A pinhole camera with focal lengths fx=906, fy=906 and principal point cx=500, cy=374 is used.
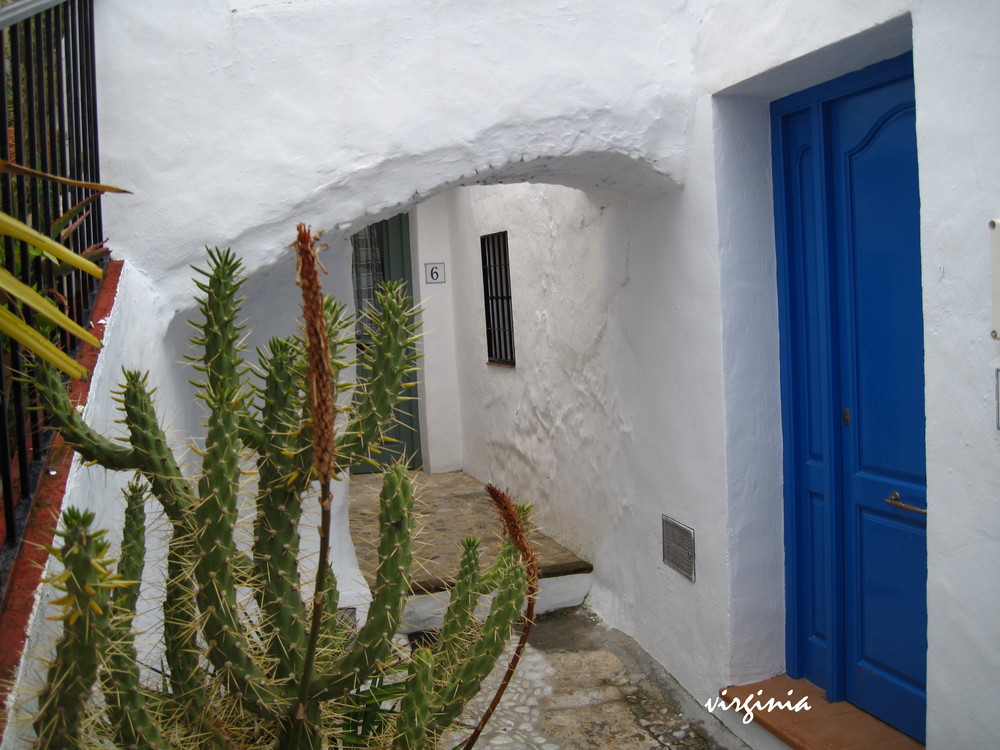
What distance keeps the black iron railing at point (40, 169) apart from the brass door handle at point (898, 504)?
2.56 metres

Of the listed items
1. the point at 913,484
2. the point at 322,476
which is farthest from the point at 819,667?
the point at 322,476

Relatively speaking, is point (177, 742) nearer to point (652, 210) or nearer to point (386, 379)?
point (386, 379)

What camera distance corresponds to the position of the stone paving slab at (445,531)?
4.91 metres

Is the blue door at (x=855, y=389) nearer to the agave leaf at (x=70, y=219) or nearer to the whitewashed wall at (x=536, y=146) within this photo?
the whitewashed wall at (x=536, y=146)

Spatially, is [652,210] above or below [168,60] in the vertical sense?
below

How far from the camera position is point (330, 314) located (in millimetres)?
2045

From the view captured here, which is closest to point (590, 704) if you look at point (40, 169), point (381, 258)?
point (40, 169)

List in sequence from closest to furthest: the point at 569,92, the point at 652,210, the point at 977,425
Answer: the point at 977,425
the point at 569,92
the point at 652,210

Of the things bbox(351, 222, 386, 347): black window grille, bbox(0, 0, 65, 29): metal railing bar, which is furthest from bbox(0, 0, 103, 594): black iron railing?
bbox(351, 222, 386, 347): black window grille

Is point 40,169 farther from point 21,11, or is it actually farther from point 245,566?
point 245,566

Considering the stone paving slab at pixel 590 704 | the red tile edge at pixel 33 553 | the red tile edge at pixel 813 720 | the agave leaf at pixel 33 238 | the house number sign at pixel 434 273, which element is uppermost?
the house number sign at pixel 434 273

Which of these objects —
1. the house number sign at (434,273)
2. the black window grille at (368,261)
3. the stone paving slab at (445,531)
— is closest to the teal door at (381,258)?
the black window grille at (368,261)

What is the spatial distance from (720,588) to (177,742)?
2.28 metres

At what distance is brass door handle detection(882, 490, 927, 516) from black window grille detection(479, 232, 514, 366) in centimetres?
367
